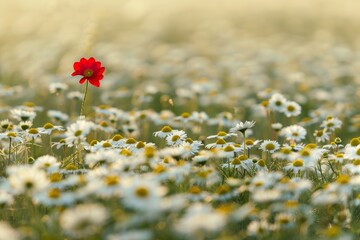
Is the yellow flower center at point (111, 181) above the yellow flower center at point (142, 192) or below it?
above

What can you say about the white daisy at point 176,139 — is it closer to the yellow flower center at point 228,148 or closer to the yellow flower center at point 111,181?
the yellow flower center at point 228,148

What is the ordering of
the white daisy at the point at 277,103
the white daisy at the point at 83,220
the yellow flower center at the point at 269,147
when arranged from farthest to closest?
the white daisy at the point at 277,103
the yellow flower center at the point at 269,147
the white daisy at the point at 83,220

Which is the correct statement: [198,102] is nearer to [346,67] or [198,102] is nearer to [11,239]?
[346,67]

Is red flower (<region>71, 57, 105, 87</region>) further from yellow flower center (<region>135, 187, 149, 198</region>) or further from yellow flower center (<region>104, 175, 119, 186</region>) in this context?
yellow flower center (<region>135, 187, 149, 198</region>)

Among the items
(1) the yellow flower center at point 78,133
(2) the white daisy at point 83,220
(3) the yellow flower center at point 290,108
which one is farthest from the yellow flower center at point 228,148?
(2) the white daisy at point 83,220

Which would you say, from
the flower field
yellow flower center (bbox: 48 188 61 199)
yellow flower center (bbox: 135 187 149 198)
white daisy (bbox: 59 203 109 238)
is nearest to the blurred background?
the flower field

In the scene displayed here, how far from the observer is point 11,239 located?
100 inches

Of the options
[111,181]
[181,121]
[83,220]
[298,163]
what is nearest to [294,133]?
[298,163]

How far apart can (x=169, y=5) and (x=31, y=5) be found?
6433mm

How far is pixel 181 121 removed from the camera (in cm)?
655

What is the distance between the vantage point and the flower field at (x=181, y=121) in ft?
10.3

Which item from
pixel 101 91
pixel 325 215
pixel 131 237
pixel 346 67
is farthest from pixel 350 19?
pixel 131 237

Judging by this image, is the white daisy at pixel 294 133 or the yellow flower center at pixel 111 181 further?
the white daisy at pixel 294 133

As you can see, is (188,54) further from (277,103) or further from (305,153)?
(305,153)
